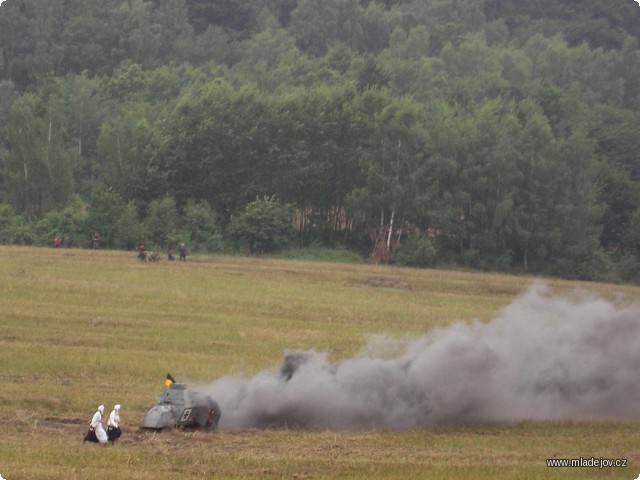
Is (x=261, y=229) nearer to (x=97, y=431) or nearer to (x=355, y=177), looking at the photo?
(x=355, y=177)

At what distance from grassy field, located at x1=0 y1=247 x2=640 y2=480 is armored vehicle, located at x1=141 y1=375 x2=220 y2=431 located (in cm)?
33

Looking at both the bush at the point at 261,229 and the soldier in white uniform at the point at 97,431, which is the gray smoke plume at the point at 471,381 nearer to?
the soldier in white uniform at the point at 97,431

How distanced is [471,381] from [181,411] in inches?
308

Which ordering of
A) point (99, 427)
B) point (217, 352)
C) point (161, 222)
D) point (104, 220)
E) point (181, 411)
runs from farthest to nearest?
point (161, 222) → point (104, 220) → point (217, 352) → point (181, 411) → point (99, 427)

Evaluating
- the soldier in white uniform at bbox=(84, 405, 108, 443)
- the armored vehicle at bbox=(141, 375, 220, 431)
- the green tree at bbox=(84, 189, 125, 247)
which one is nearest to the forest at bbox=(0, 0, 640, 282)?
the green tree at bbox=(84, 189, 125, 247)

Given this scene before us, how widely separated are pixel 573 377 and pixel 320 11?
125 metres

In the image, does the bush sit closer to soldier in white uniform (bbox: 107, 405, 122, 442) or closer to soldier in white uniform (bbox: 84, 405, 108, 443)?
soldier in white uniform (bbox: 107, 405, 122, 442)

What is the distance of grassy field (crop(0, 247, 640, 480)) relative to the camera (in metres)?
24.1

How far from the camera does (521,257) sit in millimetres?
76625

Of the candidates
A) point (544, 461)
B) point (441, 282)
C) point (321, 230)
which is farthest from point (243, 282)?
point (544, 461)

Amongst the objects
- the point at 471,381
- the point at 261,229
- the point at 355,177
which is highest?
the point at 355,177

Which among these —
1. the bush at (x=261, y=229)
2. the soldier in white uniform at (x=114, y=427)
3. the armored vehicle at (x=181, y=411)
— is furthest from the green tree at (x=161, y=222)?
the soldier in white uniform at (x=114, y=427)

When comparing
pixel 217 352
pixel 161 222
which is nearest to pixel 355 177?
pixel 161 222

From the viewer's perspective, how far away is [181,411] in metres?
26.8
